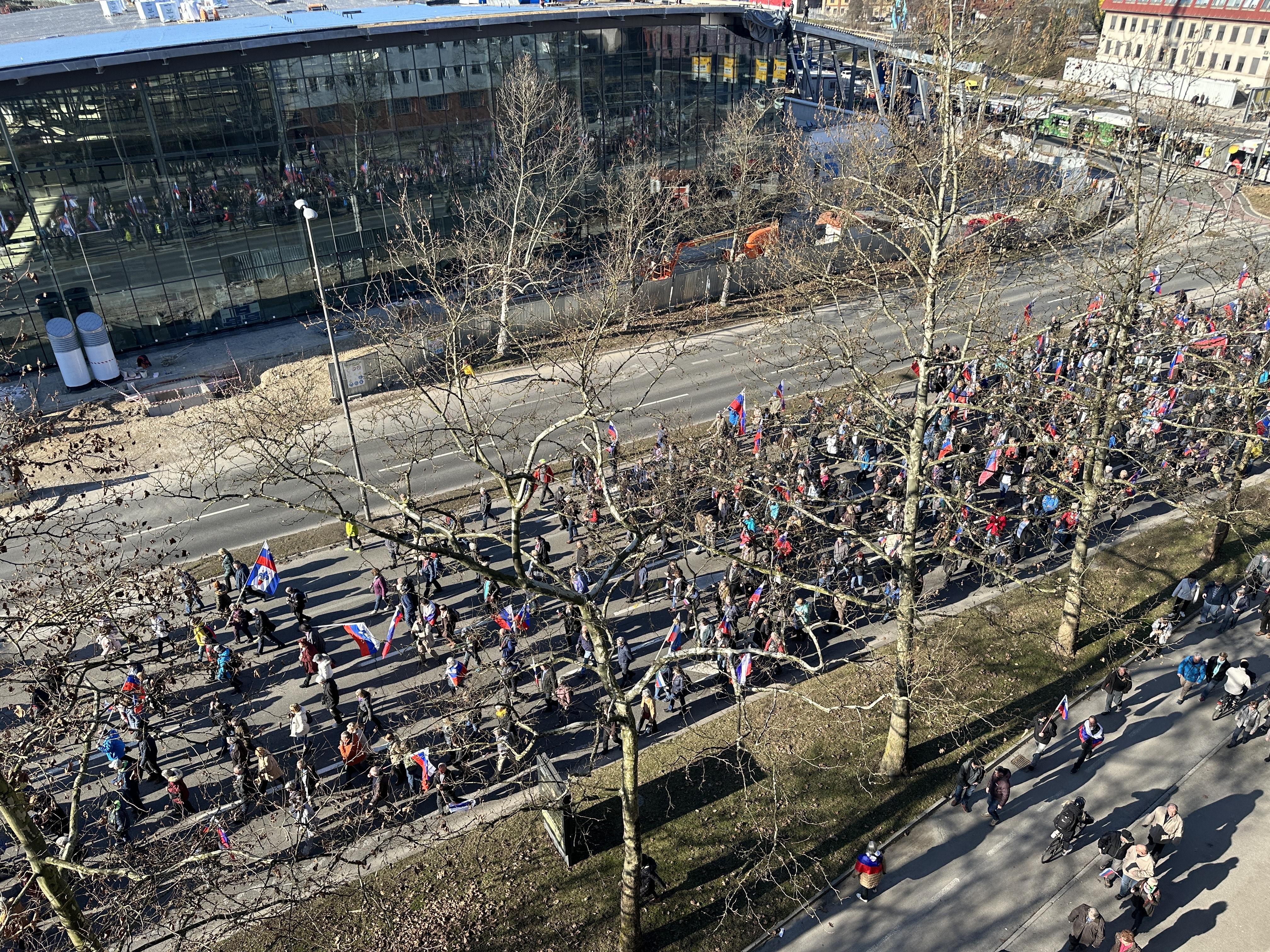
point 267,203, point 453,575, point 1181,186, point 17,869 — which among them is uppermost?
point 1181,186

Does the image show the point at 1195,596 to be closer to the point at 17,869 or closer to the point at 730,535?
the point at 730,535

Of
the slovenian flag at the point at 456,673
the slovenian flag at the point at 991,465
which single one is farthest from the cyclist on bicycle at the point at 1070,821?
the slovenian flag at the point at 456,673

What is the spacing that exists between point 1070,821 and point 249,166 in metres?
36.8

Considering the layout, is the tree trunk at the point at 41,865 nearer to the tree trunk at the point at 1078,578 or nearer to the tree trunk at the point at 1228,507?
the tree trunk at the point at 1078,578

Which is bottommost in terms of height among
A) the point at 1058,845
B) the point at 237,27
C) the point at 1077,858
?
the point at 1077,858

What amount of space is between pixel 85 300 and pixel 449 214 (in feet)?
50.6

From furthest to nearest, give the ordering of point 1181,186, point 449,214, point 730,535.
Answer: point 449,214 → point 730,535 → point 1181,186

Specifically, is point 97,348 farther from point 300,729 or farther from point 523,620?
point 523,620

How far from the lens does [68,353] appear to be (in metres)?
33.2

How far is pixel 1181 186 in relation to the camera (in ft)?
64.8

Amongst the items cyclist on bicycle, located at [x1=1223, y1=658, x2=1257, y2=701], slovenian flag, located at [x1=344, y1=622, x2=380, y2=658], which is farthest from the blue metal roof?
cyclist on bicycle, located at [x1=1223, y1=658, x2=1257, y2=701]

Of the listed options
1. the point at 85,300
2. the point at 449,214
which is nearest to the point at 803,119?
the point at 449,214

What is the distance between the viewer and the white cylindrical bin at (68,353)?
3306 centimetres

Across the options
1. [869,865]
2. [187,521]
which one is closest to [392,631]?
[869,865]
